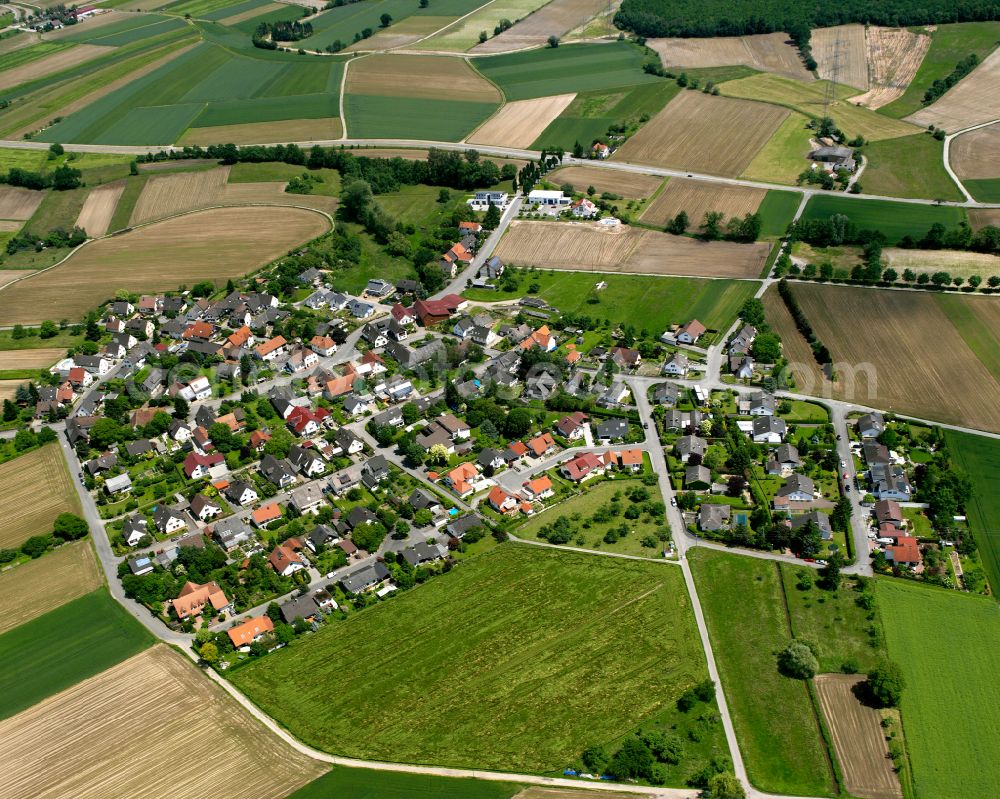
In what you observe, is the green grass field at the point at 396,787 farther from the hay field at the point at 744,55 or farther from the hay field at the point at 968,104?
the hay field at the point at 744,55

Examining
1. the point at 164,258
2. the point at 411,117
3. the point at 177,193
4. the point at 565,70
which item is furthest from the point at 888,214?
the point at 177,193

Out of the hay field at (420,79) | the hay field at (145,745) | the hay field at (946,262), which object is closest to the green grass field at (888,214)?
the hay field at (946,262)

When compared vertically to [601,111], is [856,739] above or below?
below

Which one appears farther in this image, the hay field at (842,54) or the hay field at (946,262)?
the hay field at (842,54)

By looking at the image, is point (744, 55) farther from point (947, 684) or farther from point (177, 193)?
point (947, 684)

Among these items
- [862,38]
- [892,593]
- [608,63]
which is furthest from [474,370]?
[862,38]

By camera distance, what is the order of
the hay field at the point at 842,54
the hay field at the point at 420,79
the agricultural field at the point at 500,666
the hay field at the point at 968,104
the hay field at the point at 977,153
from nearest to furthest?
the agricultural field at the point at 500,666 → the hay field at the point at 977,153 → the hay field at the point at 968,104 → the hay field at the point at 842,54 → the hay field at the point at 420,79
